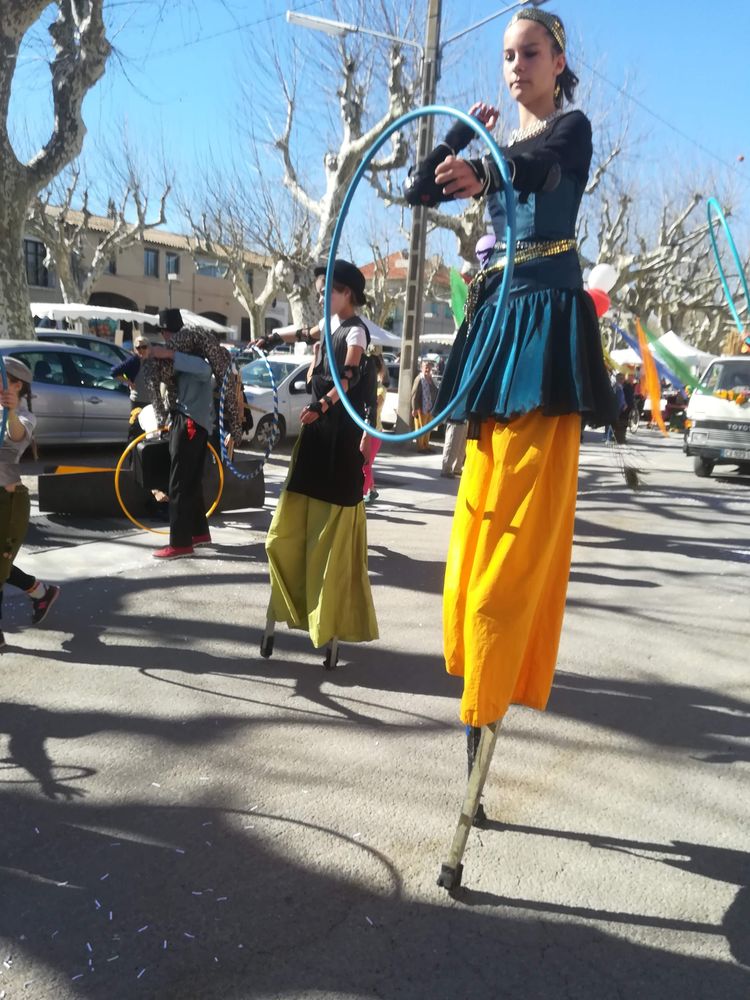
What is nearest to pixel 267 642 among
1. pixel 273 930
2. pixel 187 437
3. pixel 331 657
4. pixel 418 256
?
pixel 331 657

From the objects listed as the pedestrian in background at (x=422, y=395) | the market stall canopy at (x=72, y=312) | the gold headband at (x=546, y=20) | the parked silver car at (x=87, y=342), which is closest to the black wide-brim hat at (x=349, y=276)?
the gold headband at (x=546, y=20)

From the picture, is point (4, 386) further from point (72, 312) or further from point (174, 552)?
point (72, 312)

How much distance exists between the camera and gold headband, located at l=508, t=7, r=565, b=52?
7.96ft

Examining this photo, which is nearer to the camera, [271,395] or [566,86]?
[566,86]

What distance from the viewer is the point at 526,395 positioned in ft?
7.84

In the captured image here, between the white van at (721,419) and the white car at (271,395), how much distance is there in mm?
7176

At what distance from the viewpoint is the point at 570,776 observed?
3.21 meters

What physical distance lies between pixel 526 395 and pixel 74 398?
35.8ft

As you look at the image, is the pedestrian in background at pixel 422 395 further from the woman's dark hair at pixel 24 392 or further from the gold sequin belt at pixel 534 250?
the gold sequin belt at pixel 534 250

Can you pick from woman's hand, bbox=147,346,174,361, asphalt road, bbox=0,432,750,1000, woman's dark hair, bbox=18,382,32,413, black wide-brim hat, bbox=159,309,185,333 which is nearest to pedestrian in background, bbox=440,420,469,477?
black wide-brim hat, bbox=159,309,185,333

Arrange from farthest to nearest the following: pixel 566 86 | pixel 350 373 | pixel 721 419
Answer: pixel 721 419 < pixel 350 373 < pixel 566 86

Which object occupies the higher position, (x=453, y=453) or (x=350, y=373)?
(x=350, y=373)

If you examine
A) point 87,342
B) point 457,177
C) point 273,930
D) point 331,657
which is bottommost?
point 273,930

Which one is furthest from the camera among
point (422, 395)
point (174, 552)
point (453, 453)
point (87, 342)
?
point (422, 395)
